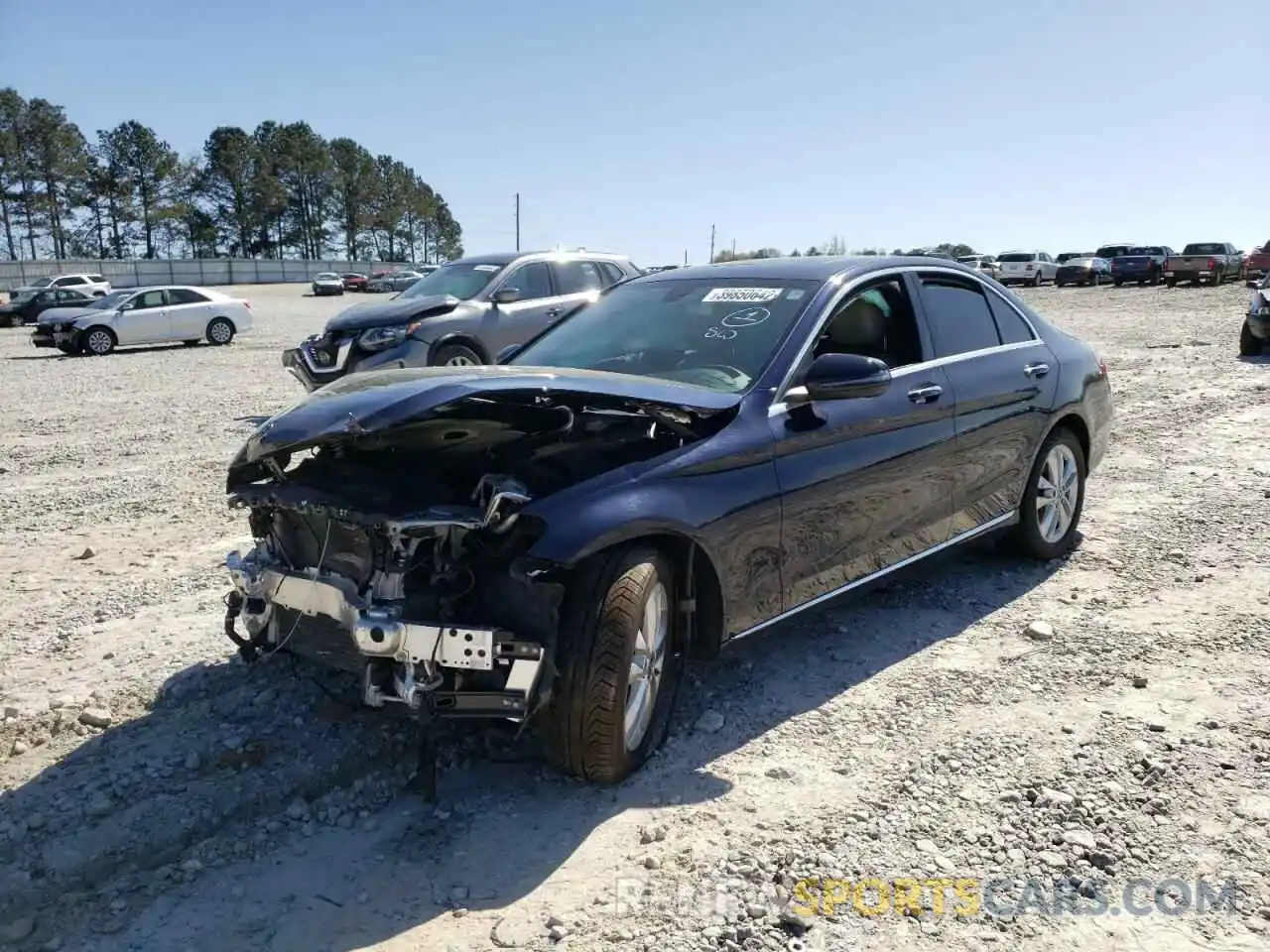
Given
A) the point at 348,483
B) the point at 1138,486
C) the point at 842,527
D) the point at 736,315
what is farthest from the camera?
the point at 1138,486

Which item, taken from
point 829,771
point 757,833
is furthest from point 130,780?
point 829,771

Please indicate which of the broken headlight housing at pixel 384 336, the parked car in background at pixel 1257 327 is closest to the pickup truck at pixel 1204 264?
the parked car in background at pixel 1257 327

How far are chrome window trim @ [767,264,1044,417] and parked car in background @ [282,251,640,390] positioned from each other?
5.20 metres

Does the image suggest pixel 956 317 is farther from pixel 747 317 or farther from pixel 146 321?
pixel 146 321

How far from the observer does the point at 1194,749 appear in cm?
368

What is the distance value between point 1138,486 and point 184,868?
6.84m

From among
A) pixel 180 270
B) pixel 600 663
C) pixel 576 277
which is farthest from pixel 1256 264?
pixel 180 270

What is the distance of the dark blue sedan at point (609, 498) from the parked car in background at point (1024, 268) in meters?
46.7

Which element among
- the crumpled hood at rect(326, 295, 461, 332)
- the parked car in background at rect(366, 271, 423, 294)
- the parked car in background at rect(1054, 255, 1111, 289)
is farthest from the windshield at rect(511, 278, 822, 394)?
the parked car in background at rect(366, 271, 423, 294)

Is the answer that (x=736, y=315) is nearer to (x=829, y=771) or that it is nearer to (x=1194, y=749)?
(x=829, y=771)

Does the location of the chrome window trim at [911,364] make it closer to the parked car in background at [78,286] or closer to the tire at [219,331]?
the tire at [219,331]

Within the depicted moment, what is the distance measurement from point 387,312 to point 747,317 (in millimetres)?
7640

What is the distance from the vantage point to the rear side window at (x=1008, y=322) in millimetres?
5566

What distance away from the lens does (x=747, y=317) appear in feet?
14.6
